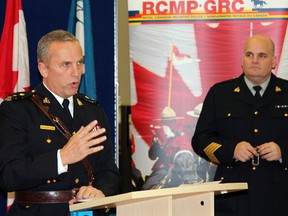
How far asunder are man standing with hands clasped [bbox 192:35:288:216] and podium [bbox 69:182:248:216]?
4.29ft

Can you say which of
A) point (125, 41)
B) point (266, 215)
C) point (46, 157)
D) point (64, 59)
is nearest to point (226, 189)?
point (46, 157)

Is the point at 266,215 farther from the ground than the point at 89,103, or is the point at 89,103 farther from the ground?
the point at 89,103

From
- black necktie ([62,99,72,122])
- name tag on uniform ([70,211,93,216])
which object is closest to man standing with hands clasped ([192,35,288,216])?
black necktie ([62,99,72,122])

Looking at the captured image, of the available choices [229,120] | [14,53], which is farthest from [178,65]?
[14,53]

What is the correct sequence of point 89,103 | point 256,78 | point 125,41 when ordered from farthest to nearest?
1. point 125,41
2. point 256,78
3. point 89,103

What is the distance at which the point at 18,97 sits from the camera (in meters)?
3.49

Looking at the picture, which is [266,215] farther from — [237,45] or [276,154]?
[237,45]

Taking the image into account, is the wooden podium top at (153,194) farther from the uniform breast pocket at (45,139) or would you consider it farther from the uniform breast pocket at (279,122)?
the uniform breast pocket at (279,122)

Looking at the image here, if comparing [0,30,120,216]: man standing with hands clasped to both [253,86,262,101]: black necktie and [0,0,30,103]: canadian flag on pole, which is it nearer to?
[253,86,262,101]: black necktie

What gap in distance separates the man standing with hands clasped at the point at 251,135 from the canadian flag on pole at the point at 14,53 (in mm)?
1585

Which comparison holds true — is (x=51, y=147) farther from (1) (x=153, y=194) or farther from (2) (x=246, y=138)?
(2) (x=246, y=138)

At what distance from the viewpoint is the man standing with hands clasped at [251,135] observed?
14.2ft

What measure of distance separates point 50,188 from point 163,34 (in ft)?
7.73

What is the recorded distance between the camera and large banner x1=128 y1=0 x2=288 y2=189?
5.36 m
